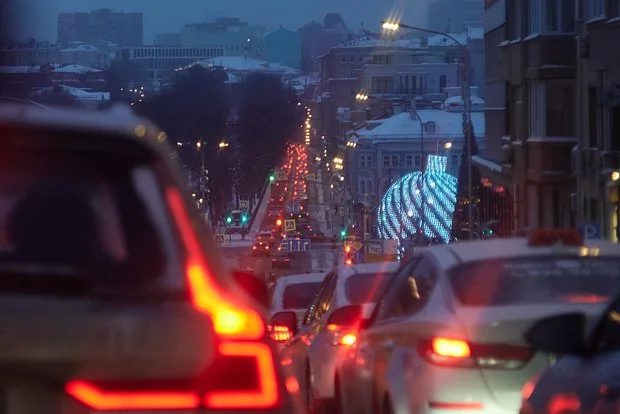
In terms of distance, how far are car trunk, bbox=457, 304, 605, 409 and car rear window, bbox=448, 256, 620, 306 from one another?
128mm

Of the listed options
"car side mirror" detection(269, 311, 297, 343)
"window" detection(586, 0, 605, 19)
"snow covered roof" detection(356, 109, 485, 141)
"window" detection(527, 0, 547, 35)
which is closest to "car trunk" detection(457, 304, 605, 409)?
"car side mirror" detection(269, 311, 297, 343)

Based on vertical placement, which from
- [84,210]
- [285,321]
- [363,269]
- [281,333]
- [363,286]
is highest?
[84,210]

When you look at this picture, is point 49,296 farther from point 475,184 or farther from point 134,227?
point 475,184

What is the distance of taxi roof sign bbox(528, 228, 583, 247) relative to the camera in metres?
7.53

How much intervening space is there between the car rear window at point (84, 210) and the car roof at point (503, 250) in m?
3.82

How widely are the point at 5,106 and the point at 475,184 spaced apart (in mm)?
53821

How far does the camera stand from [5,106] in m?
4.05

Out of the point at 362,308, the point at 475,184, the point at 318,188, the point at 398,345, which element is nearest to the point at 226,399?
the point at 398,345

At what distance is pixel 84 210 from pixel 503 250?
397cm

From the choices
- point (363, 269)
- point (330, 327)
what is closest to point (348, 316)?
point (330, 327)

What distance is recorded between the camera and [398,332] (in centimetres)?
770

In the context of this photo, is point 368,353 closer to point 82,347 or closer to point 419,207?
point 82,347

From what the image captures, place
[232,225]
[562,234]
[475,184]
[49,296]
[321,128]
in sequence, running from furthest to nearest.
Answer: [321,128] → [232,225] → [475,184] → [562,234] → [49,296]

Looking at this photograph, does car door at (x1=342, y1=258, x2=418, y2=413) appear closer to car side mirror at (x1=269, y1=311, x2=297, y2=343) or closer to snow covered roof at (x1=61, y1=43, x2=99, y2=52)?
car side mirror at (x1=269, y1=311, x2=297, y2=343)
